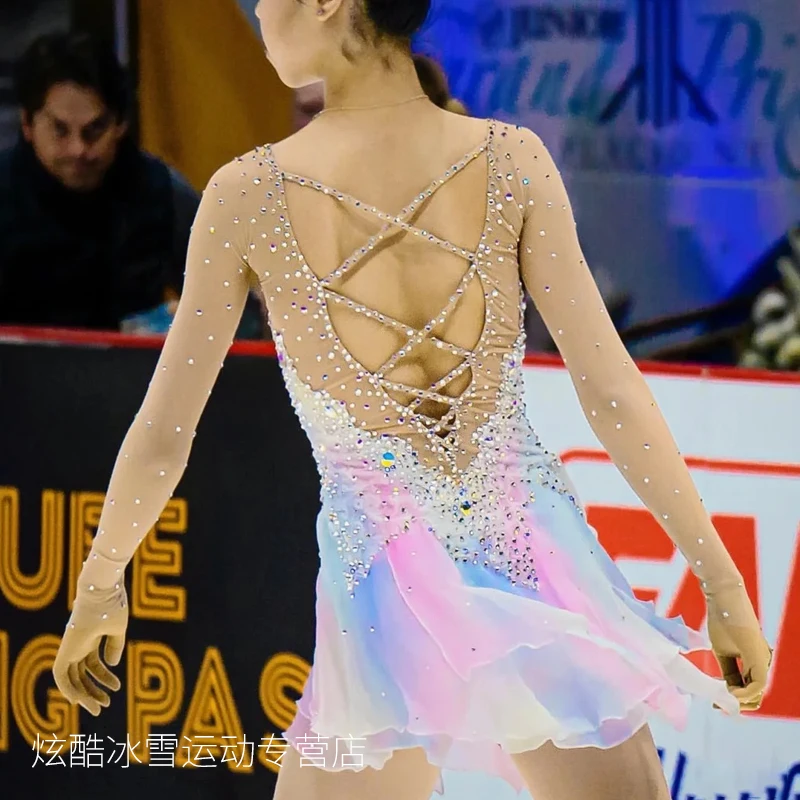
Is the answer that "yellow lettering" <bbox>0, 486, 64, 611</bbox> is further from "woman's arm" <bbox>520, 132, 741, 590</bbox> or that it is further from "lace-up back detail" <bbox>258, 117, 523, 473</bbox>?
"woman's arm" <bbox>520, 132, 741, 590</bbox>

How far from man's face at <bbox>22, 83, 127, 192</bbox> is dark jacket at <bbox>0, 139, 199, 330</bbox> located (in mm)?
27

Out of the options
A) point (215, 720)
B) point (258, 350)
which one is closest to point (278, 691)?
point (215, 720)

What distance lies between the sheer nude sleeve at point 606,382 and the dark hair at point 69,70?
103 inches

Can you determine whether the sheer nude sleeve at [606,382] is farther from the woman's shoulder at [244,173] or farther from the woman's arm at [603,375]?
the woman's shoulder at [244,173]

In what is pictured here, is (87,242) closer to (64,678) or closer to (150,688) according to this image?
(150,688)

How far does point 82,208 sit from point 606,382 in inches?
106

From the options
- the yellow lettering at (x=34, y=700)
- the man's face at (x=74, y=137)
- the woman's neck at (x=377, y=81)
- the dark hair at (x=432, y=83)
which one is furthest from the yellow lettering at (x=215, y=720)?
the man's face at (x=74, y=137)

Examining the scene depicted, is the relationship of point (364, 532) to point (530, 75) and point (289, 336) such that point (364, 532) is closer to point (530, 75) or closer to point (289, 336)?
point (289, 336)

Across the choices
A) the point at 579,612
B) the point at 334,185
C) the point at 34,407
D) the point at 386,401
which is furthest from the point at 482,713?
the point at 34,407

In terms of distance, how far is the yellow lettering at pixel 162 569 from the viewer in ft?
9.57

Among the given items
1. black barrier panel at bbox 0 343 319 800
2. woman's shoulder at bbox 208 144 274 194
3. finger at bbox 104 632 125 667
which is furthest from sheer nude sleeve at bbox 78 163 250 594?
black barrier panel at bbox 0 343 319 800

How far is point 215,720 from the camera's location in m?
2.91

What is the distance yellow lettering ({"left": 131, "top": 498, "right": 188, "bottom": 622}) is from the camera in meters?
2.92

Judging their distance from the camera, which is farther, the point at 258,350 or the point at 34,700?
the point at 34,700
